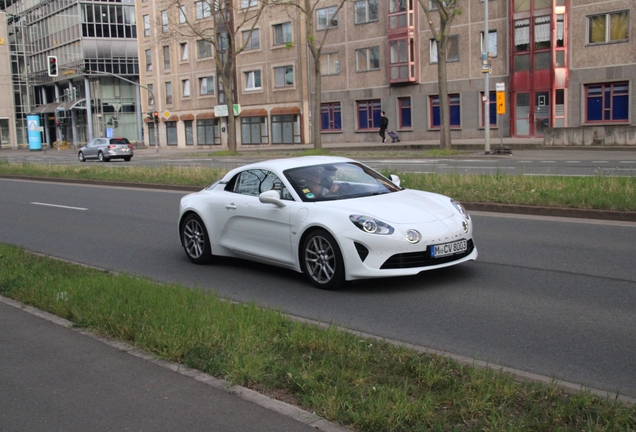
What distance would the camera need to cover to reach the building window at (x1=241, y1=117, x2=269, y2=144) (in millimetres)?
59656

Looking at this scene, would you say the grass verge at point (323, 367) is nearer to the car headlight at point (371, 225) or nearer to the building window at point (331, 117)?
the car headlight at point (371, 225)

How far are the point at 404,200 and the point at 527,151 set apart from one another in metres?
28.2

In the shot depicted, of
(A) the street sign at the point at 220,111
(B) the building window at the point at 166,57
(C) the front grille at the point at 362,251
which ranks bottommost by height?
(C) the front grille at the point at 362,251

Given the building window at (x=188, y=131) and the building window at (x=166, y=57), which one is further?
the building window at (x=166, y=57)

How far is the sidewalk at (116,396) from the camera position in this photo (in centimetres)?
439

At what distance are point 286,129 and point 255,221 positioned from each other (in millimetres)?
49140

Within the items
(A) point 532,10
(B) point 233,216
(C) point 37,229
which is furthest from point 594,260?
(A) point 532,10

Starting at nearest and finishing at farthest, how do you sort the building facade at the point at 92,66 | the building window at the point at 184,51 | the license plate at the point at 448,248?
1. the license plate at the point at 448,248
2. the building window at the point at 184,51
3. the building facade at the point at 92,66

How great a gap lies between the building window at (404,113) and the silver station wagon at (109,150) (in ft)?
57.3

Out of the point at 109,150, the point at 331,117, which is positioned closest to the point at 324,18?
the point at 331,117

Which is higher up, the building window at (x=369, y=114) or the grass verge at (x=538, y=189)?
the building window at (x=369, y=114)

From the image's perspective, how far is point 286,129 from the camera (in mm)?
57781

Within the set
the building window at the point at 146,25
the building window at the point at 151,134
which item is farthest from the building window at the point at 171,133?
the building window at the point at 146,25

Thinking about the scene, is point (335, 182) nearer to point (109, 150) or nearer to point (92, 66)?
point (109, 150)
